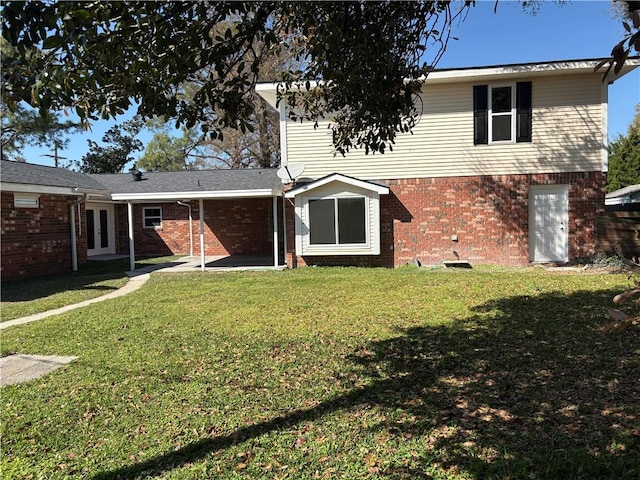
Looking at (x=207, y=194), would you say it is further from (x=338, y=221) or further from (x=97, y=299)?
Result: (x=97, y=299)

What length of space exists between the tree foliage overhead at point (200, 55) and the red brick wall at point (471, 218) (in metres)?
6.72

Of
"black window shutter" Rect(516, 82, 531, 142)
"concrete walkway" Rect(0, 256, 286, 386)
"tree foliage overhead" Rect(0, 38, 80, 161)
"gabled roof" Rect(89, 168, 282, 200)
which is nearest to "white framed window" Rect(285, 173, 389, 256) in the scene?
"gabled roof" Rect(89, 168, 282, 200)

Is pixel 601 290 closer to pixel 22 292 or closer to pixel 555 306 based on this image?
pixel 555 306

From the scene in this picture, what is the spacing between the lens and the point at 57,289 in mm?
10531

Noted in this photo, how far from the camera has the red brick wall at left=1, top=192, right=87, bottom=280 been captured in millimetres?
11555

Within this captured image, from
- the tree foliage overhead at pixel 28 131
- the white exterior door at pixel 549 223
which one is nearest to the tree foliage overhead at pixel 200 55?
the white exterior door at pixel 549 223

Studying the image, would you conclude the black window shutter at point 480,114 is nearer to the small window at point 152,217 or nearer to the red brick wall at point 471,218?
the red brick wall at point 471,218

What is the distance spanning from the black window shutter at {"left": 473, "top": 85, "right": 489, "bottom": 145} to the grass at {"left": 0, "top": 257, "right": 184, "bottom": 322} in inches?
418

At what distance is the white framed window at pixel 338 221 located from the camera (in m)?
12.5

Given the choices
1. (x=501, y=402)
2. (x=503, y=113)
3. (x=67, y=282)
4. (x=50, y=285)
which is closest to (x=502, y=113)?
(x=503, y=113)

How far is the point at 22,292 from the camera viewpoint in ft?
33.3

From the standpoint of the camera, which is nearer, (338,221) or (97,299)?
(97,299)

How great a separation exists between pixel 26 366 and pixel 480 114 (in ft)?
39.6

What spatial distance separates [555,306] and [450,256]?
5.51 meters
